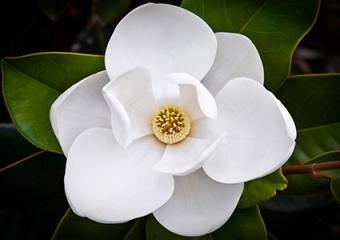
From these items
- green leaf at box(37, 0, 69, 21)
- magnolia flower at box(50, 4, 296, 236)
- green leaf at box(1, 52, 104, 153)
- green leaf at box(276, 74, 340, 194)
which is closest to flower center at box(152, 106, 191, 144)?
magnolia flower at box(50, 4, 296, 236)

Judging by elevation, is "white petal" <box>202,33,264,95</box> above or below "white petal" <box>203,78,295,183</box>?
above

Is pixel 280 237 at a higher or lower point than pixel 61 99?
lower

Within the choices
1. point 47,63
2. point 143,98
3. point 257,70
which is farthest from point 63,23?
point 257,70

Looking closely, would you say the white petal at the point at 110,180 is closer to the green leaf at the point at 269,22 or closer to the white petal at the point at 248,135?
the white petal at the point at 248,135

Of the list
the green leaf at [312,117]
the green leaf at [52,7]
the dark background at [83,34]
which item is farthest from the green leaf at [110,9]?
the green leaf at [312,117]

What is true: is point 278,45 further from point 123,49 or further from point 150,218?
point 150,218

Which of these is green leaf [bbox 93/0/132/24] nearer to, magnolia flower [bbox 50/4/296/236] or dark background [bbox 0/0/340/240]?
dark background [bbox 0/0/340/240]
